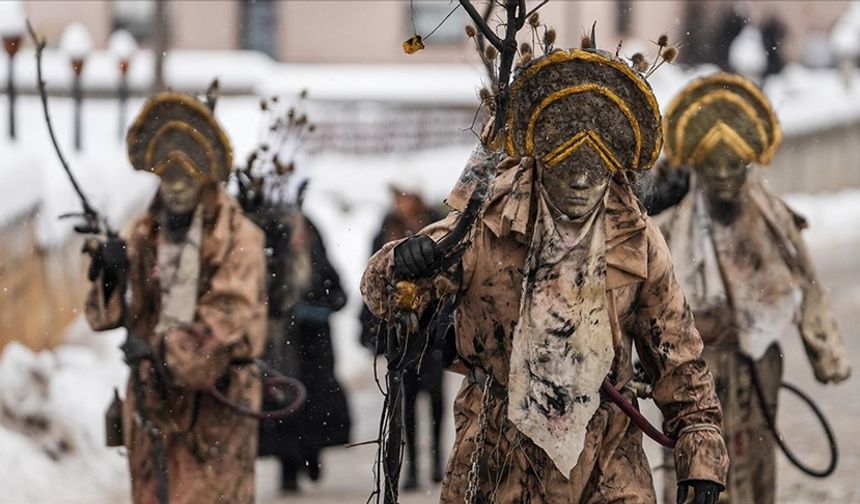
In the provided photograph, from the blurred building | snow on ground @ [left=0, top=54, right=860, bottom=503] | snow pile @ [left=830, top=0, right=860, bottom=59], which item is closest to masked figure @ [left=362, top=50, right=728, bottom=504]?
snow on ground @ [left=0, top=54, right=860, bottom=503]

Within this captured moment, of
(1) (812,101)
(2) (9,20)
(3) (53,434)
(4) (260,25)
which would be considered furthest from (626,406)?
(4) (260,25)

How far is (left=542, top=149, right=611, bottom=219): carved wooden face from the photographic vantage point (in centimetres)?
601

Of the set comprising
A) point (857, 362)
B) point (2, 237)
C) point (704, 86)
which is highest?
point (704, 86)

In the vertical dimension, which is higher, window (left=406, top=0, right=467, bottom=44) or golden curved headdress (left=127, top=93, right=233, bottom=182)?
window (left=406, top=0, right=467, bottom=44)

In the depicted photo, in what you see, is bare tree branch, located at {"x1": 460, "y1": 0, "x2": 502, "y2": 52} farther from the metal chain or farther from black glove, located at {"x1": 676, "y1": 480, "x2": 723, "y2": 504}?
black glove, located at {"x1": 676, "y1": 480, "x2": 723, "y2": 504}

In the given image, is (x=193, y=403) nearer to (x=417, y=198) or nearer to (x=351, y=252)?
(x=417, y=198)

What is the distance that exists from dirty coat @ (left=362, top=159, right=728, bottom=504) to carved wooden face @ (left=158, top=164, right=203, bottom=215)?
2.70 m

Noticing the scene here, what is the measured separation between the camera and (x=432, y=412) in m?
12.2

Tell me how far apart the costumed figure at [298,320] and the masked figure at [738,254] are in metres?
2.10

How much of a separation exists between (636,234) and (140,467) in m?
3.14

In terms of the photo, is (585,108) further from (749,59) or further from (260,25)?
(260,25)

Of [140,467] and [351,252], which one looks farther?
[351,252]

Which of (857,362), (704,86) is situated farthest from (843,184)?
(704,86)

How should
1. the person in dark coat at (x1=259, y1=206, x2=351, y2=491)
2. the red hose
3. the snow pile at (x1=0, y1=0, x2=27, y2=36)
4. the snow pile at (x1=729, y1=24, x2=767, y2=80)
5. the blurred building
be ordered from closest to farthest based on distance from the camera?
the red hose
the person in dark coat at (x1=259, y1=206, x2=351, y2=491)
the snow pile at (x1=0, y1=0, x2=27, y2=36)
the snow pile at (x1=729, y1=24, x2=767, y2=80)
the blurred building
